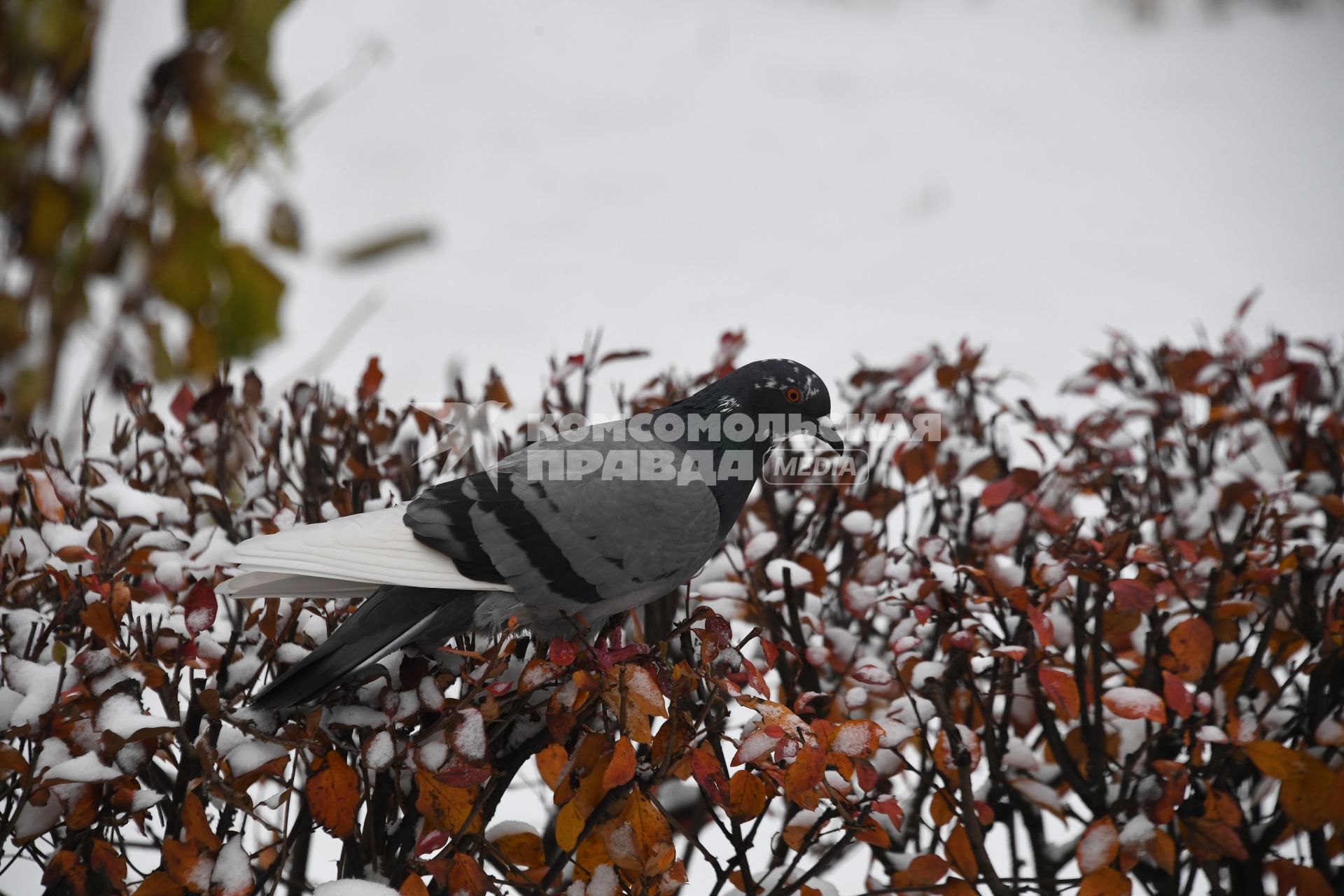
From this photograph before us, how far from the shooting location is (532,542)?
1602 mm

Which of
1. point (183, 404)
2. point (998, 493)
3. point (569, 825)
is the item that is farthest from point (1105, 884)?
point (183, 404)

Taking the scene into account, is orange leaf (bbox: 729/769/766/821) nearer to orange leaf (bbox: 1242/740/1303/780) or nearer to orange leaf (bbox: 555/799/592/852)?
orange leaf (bbox: 555/799/592/852)

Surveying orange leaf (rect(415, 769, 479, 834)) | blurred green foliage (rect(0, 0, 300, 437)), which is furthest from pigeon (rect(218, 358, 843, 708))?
blurred green foliage (rect(0, 0, 300, 437))

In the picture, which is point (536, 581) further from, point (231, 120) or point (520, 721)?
point (231, 120)

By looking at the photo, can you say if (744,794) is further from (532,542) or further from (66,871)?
(66,871)

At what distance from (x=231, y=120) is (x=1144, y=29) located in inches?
248

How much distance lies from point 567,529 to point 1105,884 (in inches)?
38.4

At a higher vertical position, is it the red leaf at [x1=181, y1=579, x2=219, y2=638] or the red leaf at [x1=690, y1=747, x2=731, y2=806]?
the red leaf at [x1=181, y1=579, x2=219, y2=638]

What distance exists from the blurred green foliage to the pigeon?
1.47 meters

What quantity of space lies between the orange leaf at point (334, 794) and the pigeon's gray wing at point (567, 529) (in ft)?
1.16

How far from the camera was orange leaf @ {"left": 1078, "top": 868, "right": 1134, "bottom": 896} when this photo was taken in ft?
4.92

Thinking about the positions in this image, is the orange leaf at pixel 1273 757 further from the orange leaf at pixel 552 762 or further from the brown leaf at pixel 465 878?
the brown leaf at pixel 465 878

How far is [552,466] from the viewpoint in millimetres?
1690

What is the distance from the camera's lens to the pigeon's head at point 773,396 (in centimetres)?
185
